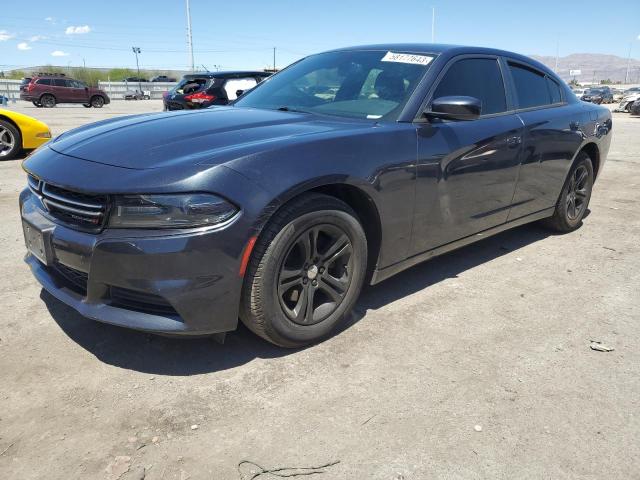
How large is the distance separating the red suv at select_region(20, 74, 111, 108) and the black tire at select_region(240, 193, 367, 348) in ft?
102

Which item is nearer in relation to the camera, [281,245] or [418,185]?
[281,245]

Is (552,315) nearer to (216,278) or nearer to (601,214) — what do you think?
(216,278)

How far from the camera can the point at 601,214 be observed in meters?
5.94

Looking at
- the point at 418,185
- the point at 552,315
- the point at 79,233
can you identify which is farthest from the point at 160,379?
the point at 552,315

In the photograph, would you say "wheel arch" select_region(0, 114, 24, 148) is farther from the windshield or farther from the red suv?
the red suv

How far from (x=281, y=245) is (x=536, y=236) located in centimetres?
349

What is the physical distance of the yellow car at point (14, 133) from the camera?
27.0 ft

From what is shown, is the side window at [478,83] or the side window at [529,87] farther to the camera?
the side window at [529,87]

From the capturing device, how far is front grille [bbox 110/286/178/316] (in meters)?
2.30

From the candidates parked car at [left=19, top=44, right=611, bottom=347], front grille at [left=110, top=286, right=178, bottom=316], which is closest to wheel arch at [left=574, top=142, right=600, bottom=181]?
parked car at [left=19, top=44, right=611, bottom=347]

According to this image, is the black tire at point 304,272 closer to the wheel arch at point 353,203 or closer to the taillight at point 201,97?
the wheel arch at point 353,203

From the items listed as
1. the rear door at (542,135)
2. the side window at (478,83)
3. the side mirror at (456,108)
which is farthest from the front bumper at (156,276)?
the rear door at (542,135)

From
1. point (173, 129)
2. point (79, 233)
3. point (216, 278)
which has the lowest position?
point (216, 278)

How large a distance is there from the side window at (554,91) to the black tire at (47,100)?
30.4 meters
